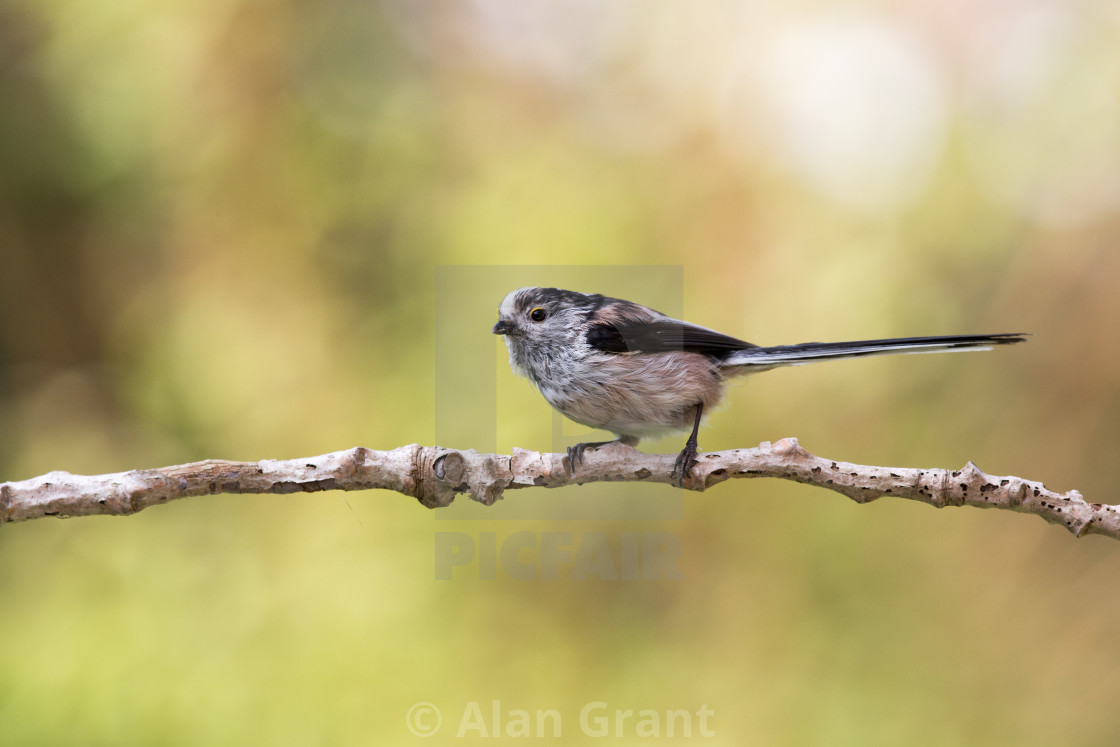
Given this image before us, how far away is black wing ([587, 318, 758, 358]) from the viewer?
2.21 meters

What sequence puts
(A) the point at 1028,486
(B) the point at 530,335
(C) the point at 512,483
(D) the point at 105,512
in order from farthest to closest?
(B) the point at 530,335 < (C) the point at 512,483 < (D) the point at 105,512 < (A) the point at 1028,486

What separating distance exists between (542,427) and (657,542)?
67 centimetres

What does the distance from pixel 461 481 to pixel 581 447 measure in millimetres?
415

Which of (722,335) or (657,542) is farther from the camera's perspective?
(657,542)

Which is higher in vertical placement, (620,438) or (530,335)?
(530,335)

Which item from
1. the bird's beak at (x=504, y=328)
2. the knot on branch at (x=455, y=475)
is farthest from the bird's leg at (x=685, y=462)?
the bird's beak at (x=504, y=328)

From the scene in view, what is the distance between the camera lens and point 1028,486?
162 centimetres

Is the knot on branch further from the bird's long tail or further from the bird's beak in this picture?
the bird's long tail

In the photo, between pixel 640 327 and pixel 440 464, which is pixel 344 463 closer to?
pixel 440 464

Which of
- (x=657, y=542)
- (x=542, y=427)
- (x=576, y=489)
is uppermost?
(x=542, y=427)

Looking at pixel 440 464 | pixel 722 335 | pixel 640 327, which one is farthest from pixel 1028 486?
pixel 440 464

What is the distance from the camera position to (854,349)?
192 cm

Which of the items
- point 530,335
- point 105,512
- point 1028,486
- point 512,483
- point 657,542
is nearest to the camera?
point 1028,486

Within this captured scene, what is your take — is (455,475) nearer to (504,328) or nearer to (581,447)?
(581,447)
